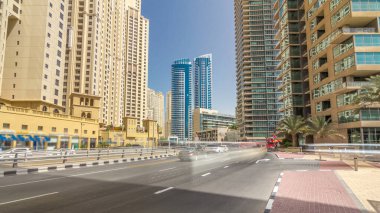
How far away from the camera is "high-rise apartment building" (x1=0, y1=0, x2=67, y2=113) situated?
60.6m

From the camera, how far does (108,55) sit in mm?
115688

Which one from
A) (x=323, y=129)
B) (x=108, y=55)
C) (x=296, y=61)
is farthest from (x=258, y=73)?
(x=323, y=129)

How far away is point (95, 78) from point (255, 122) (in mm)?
70656

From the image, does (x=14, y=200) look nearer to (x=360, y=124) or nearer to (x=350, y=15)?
(x=360, y=124)

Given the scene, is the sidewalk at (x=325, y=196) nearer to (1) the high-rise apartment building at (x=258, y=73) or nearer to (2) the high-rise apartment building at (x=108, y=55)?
(2) the high-rise apartment building at (x=108, y=55)

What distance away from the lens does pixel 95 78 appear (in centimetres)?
10131

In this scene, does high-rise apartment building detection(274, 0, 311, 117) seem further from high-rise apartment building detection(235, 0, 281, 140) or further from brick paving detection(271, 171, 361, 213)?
brick paving detection(271, 171, 361, 213)

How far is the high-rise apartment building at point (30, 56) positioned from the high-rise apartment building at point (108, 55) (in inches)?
1193

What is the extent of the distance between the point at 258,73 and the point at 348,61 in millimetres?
82192

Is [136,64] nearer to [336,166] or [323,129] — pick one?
[323,129]

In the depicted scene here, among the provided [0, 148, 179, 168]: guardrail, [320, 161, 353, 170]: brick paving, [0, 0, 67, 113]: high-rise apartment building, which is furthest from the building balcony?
[0, 0, 67, 113]: high-rise apartment building

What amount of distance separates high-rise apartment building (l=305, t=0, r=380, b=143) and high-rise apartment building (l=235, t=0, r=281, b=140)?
70.4 metres

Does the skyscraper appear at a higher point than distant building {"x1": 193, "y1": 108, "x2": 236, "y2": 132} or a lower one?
higher

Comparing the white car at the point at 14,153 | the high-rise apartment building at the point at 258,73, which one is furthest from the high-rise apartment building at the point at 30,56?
the high-rise apartment building at the point at 258,73
